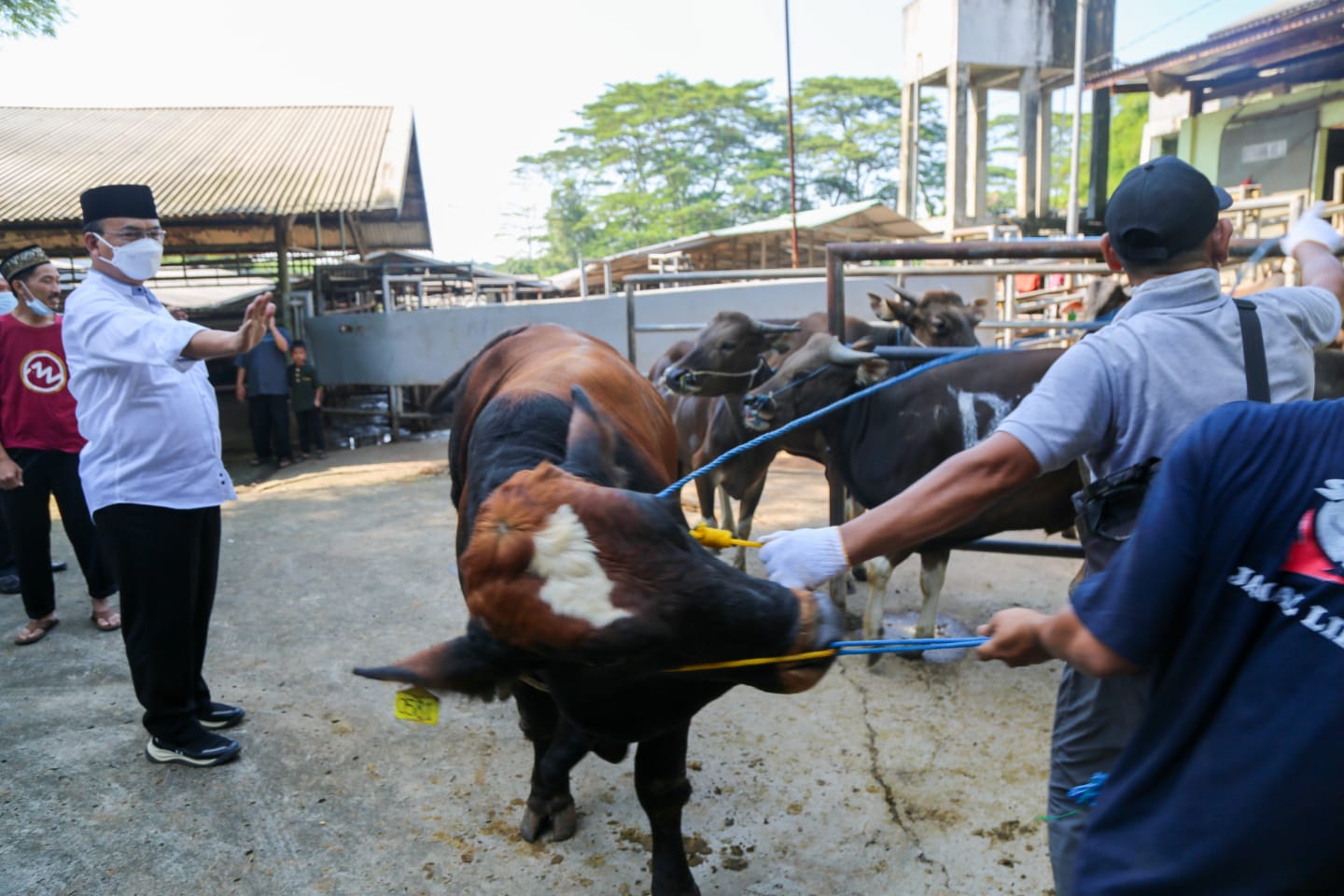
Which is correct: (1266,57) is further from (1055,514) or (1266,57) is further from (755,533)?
(1055,514)

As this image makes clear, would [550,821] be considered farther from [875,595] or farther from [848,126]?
[848,126]

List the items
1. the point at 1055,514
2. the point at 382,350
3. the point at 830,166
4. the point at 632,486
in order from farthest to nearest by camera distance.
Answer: the point at 830,166 < the point at 382,350 < the point at 1055,514 < the point at 632,486

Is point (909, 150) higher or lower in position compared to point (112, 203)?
higher

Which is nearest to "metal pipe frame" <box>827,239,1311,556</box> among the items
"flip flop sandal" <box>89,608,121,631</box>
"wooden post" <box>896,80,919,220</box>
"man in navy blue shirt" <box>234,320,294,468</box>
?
"flip flop sandal" <box>89,608,121,631</box>

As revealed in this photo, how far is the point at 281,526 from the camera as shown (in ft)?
23.7

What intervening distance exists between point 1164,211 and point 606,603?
1408 mm

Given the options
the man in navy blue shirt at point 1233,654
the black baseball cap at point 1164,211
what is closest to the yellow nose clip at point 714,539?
the man in navy blue shirt at point 1233,654

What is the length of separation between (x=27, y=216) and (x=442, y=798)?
12.3 m

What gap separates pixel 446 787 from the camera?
338 cm

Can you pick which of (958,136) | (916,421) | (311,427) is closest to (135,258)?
(916,421)

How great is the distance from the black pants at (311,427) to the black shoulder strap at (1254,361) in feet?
37.9

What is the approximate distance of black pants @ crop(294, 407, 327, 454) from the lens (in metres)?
11.8

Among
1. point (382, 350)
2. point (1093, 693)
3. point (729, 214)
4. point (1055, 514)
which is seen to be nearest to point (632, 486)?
point (1093, 693)

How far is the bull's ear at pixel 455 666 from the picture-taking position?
1893 mm
